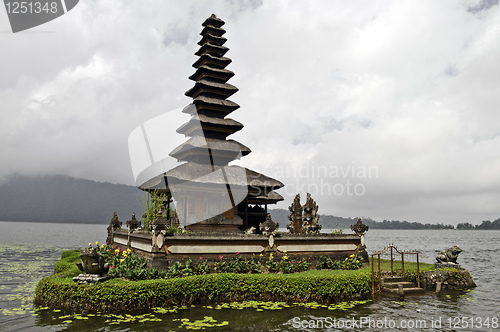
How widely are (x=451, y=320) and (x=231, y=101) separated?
75.7ft

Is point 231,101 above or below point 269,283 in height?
above

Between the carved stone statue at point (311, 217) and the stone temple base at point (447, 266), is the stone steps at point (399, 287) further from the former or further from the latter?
the carved stone statue at point (311, 217)

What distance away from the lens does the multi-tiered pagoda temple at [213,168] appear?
Result: 25.5m

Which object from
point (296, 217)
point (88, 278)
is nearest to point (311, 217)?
point (296, 217)

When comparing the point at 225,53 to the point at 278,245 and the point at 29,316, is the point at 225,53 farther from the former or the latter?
the point at 29,316

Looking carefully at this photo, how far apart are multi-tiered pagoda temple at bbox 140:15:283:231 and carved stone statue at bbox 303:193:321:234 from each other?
354 cm

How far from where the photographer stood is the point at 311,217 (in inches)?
1018

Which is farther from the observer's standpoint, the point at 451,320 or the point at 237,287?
the point at 237,287

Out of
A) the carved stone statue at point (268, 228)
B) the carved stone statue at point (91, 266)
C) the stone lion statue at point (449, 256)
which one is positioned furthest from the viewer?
the stone lion statue at point (449, 256)

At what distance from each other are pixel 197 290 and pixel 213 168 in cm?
1298

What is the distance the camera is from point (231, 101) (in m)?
31.4

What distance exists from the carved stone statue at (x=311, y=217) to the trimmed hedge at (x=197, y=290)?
7.22 meters

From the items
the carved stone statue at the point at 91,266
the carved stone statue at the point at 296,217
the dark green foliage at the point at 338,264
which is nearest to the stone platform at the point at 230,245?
the dark green foliage at the point at 338,264

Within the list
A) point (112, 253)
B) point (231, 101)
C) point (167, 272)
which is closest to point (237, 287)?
point (167, 272)
